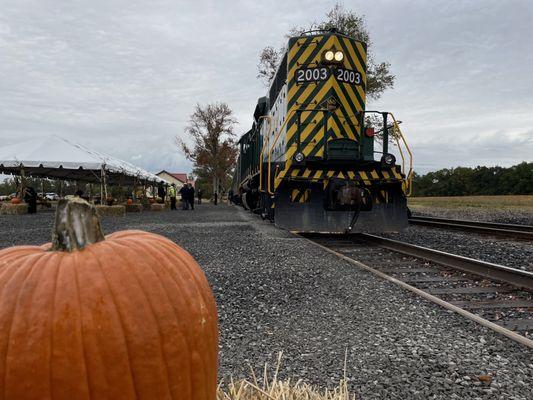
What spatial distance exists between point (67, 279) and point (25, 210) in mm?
22166

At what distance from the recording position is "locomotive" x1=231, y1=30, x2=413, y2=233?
348 inches

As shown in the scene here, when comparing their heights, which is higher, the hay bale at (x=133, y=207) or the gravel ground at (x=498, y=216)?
the hay bale at (x=133, y=207)

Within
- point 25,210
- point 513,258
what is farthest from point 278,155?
point 25,210

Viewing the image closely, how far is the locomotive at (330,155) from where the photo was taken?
29.0 feet

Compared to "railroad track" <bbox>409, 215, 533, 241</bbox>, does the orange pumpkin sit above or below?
above

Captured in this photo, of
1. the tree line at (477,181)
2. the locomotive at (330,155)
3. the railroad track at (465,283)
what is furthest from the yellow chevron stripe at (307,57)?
the tree line at (477,181)

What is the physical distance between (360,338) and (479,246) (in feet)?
21.0

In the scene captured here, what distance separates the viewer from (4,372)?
1349 millimetres

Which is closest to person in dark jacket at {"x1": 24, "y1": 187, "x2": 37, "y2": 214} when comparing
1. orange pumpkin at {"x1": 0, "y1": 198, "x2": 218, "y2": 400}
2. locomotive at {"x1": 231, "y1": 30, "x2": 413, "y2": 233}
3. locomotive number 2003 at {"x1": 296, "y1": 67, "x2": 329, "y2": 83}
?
locomotive at {"x1": 231, "y1": 30, "x2": 413, "y2": 233}

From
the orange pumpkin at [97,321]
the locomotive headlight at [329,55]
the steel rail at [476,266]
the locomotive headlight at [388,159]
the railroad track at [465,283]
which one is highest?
the locomotive headlight at [329,55]

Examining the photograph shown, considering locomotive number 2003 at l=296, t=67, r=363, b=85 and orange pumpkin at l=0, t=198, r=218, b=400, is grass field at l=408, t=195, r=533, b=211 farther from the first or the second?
orange pumpkin at l=0, t=198, r=218, b=400

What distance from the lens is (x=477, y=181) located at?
228 feet

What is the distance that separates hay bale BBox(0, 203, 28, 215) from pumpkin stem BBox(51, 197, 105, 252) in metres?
21.2

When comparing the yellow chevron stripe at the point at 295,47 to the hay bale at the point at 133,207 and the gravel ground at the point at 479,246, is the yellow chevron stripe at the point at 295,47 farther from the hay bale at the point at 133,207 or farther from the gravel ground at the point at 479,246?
the hay bale at the point at 133,207
